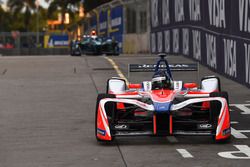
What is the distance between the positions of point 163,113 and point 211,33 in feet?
44.9

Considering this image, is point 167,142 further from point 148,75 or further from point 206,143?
point 148,75

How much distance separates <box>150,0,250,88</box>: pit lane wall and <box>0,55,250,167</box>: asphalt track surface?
25.5 inches

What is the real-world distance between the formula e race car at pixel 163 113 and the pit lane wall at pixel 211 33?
714cm

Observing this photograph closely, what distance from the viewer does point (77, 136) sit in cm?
1263

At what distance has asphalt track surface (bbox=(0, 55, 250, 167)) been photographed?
10.3 meters

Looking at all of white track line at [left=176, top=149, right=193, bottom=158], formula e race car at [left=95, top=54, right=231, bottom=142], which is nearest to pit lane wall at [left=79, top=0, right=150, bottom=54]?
formula e race car at [left=95, top=54, right=231, bottom=142]

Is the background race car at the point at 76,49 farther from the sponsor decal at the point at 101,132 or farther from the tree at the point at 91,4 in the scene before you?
the tree at the point at 91,4

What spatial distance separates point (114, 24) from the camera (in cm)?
5300

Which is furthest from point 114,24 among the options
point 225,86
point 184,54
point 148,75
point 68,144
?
point 68,144

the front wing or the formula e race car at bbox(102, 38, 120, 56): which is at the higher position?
the formula e race car at bbox(102, 38, 120, 56)

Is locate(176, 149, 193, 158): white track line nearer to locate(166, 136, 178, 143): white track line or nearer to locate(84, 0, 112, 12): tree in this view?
locate(166, 136, 178, 143): white track line

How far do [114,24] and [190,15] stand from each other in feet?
75.8

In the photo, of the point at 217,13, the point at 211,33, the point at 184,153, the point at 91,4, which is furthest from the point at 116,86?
the point at 91,4

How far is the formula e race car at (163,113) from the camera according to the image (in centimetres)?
1143
